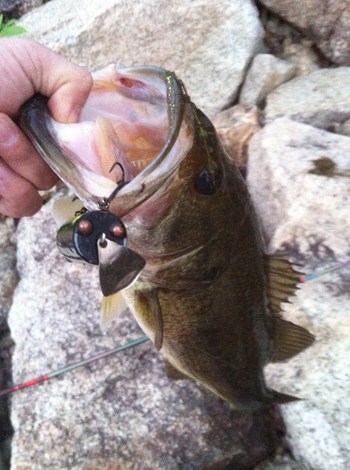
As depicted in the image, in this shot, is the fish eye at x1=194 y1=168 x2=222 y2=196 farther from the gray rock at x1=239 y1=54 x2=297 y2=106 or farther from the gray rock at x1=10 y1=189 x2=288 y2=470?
the gray rock at x1=239 y1=54 x2=297 y2=106

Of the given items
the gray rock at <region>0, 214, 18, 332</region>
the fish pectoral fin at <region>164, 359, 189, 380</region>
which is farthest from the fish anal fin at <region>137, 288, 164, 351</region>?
the gray rock at <region>0, 214, 18, 332</region>

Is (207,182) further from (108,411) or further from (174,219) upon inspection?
(108,411)

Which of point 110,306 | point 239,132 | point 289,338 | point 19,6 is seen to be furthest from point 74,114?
point 19,6

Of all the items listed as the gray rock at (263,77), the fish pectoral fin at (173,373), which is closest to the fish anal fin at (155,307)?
the fish pectoral fin at (173,373)

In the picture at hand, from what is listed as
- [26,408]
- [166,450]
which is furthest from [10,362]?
[166,450]

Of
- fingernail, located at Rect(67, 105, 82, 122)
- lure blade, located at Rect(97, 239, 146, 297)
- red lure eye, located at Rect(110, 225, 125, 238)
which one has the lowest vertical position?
lure blade, located at Rect(97, 239, 146, 297)

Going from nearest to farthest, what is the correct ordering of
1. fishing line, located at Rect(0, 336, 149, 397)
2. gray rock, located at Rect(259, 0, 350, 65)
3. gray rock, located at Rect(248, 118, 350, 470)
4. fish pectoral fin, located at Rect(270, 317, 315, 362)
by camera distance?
1. fish pectoral fin, located at Rect(270, 317, 315, 362)
2. gray rock, located at Rect(248, 118, 350, 470)
3. fishing line, located at Rect(0, 336, 149, 397)
4. gray rock, located at Rect(259, 0, 350, 65)

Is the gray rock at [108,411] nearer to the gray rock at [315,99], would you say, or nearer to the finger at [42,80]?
the finger at [42,80]
